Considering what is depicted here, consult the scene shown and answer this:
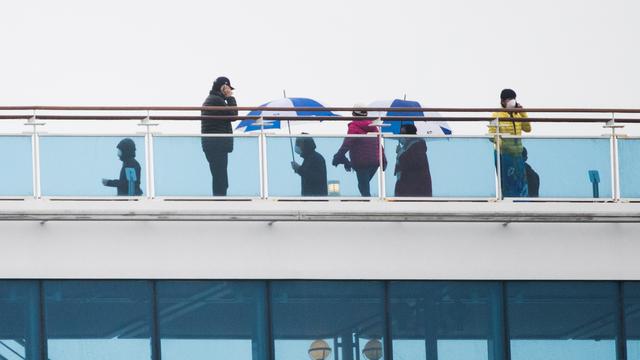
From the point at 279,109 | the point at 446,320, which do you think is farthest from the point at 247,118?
the point at 446,320

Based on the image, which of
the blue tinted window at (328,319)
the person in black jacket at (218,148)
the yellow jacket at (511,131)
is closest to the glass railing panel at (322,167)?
the person in black jacket at (218,148)

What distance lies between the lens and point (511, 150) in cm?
2316

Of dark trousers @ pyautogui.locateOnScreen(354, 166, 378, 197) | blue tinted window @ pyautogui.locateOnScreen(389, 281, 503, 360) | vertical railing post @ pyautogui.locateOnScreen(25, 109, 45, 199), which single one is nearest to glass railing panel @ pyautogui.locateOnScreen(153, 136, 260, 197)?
dark trousers @ pyautogui.locateOnScreen(354, 166, 378, 197)

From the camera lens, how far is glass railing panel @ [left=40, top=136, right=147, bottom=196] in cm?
2245

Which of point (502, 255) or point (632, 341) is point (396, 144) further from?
point (632, 341)

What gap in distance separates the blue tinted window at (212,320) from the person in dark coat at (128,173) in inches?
45.9

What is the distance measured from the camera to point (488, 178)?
23.0m

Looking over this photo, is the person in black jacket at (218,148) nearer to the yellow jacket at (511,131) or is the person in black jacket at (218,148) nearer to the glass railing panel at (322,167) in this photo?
the glass railing panel at (322,167)

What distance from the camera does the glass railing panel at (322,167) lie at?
22.6 meters

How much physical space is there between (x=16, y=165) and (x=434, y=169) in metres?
4.99

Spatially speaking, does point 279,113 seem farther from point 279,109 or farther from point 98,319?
point 98,319

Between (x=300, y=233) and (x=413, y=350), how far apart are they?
75.9 inches

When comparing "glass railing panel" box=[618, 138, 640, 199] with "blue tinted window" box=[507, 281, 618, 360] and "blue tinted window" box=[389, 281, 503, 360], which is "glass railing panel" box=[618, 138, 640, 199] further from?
"blue tinted window" box=[389, 281, 503, 360]

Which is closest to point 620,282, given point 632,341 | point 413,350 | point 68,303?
point 632,341
